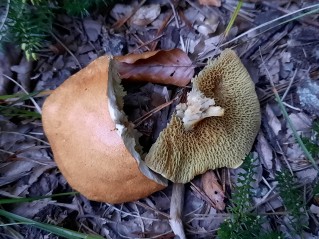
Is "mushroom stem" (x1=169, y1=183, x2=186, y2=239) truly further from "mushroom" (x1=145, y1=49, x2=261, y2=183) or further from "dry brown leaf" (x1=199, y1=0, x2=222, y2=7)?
"dry brown leaf" (x1=199, y1=0, x2=222, y2=7)

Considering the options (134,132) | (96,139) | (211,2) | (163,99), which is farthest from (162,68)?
(96,139)

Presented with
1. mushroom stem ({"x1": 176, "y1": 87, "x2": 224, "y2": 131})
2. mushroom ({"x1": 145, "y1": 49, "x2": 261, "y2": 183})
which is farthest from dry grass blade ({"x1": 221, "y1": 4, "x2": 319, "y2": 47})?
mushroom stem ({"x1": 176, "y1": 87, "x2": 224, "y2": 131})

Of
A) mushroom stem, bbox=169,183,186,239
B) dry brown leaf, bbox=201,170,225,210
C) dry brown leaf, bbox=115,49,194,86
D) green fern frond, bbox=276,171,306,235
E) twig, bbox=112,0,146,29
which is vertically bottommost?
mushroom stem, bbox=169,183,186,239

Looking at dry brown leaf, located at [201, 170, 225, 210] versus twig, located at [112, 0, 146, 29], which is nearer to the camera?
dry brown leaf, located at [201, 170, 225, 210]

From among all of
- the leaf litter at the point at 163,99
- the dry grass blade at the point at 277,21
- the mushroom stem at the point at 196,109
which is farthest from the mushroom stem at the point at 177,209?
the dry grass blade at the point at 277,21

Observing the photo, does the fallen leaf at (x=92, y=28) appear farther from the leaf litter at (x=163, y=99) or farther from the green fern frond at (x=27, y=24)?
A: the green fern frond at (x=27, y=24)

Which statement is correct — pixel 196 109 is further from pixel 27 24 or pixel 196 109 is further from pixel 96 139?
pixel 27 24

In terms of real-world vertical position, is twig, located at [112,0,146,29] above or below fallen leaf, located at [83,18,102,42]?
above
